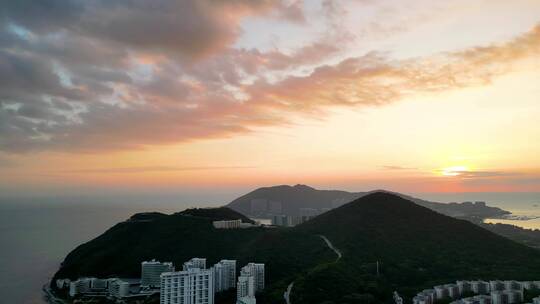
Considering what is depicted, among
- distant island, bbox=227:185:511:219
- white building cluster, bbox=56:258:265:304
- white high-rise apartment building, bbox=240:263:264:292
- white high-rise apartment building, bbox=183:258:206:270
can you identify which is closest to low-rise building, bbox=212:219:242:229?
white building cluster, bbox=56:258:265:304

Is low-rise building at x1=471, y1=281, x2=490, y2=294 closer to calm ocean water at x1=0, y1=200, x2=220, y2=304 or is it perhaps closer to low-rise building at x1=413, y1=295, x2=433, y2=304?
low-rise building at x1=413, y1=295, x2=433, y2=304

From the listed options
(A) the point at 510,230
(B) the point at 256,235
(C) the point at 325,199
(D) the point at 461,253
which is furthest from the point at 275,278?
(C) the point at 325,199

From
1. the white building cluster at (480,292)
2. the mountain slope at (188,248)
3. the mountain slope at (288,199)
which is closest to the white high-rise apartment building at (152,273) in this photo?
the mountain slope at (188,248)

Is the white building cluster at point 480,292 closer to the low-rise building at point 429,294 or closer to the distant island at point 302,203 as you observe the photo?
the low-rise building at point 429,294

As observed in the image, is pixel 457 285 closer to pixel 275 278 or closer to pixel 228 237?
pixel 275 278

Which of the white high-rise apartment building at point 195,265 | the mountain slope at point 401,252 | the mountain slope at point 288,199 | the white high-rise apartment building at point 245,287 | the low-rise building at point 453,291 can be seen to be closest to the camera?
the low-rise building at point 453,291
